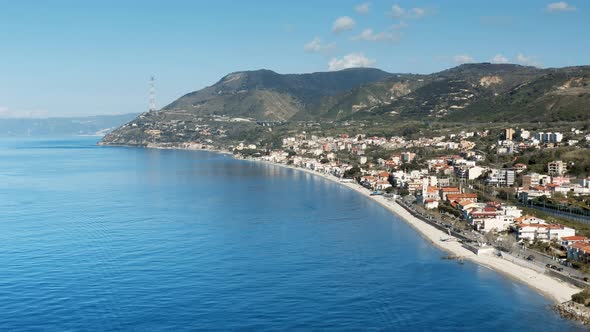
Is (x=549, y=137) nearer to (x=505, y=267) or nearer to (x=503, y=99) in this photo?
(x=505, y=267)

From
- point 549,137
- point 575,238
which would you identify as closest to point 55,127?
point 549,137

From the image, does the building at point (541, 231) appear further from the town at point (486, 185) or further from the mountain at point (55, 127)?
the mountain at point (55, 127)

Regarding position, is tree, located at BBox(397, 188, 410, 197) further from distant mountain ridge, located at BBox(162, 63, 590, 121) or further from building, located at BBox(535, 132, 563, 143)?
distant mountain ridge, located at BBox(162, 63, 590, 121)

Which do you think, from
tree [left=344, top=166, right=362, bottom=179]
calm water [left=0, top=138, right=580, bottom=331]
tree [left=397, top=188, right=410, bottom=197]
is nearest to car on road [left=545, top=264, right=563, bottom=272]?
calm water [left=0, top=138, right=580, bottom=331]

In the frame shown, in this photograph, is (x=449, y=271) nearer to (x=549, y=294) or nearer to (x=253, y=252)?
(x=549, y=294)

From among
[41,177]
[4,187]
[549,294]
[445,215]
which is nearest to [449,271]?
[549,294]
